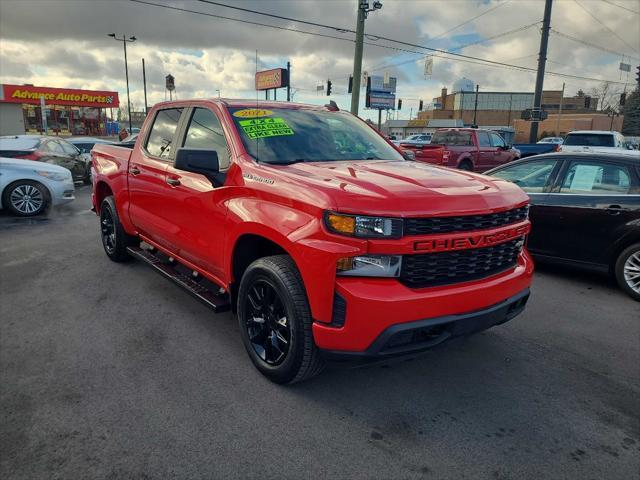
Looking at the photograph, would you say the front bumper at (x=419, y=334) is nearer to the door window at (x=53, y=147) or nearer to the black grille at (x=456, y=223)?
the black grille at (x=456, y=223)

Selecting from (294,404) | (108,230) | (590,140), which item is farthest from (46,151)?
(590,140)

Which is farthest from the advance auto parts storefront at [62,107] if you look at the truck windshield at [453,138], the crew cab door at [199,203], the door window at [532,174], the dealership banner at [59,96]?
the door window at [532,174]

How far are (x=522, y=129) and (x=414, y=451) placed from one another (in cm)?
8134

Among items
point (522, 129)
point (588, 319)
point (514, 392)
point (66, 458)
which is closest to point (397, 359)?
point (514, 392)

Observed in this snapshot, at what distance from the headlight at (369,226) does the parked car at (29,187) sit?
9.01 metres

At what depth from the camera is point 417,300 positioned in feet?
8.50

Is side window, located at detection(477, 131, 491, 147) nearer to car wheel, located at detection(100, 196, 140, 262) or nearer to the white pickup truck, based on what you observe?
the white pickup truck

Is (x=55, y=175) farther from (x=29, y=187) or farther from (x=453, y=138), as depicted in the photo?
(x=453, y=138)

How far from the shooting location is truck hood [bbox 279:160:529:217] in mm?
2623

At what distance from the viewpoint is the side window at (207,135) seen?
3684 millimetres

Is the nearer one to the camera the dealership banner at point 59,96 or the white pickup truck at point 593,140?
the white pickup truck at point 593,140

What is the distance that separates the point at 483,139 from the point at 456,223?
13.6 m

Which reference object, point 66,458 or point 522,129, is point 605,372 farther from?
point 522,129

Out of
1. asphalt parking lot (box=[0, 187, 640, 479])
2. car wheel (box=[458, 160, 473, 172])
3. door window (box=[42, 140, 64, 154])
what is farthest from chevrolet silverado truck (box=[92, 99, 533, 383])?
car wheel (box=[458, 160, 473, 172])
